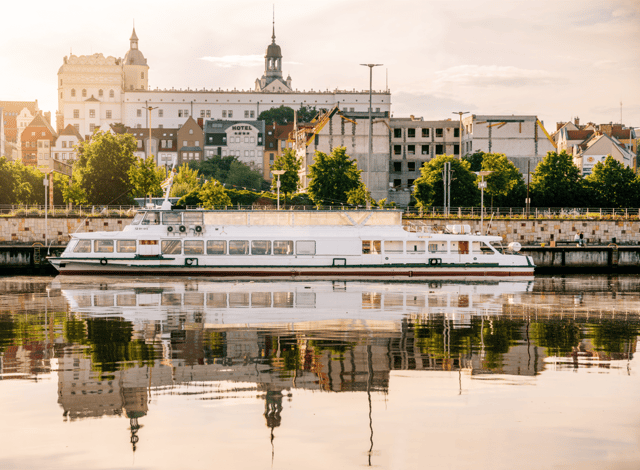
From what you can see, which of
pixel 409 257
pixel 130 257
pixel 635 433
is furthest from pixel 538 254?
pixel 635 433

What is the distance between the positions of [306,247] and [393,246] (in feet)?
16.8

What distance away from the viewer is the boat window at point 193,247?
4294 cm

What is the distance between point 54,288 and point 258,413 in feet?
89.1

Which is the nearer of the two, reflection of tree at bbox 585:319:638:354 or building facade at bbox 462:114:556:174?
Answer: reflection of tree at bbox 585:319:638:354

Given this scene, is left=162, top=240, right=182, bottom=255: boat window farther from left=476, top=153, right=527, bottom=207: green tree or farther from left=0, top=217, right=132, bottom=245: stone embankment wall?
left=476, top=153, right=527, bottom=207: green tree

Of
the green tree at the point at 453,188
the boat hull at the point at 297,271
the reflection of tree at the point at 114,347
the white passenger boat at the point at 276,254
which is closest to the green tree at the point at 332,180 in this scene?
the green tree at the point at 453,188

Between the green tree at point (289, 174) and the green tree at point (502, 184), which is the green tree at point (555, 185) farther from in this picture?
the green tree at point (289, 174)

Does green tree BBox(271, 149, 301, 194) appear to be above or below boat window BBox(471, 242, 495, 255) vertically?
above

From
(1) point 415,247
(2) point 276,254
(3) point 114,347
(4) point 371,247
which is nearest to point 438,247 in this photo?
(1) point 415,247

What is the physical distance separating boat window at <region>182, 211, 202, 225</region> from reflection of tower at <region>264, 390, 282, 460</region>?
30563mm

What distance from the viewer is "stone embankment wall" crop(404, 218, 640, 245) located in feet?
233

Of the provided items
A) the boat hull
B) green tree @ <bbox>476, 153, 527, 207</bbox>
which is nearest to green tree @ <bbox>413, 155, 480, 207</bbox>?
green tree @ <bbox>476, 153, 527, 207</bbox>

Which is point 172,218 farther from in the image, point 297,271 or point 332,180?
point 332,180

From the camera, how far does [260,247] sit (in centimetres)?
4278
